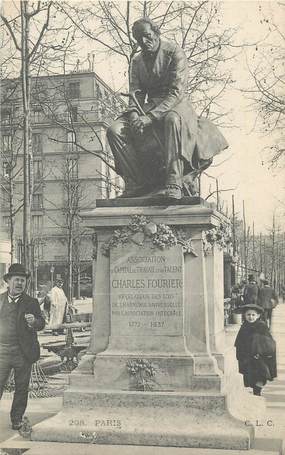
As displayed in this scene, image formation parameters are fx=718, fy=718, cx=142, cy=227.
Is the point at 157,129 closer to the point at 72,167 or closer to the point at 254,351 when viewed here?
the point at 254,351

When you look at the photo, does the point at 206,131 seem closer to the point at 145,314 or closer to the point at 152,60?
the point at 152,60

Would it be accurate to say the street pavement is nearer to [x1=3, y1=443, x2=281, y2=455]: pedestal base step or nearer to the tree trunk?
[x1=3, y1=443, x2=281, y2=455]: pedestal base step

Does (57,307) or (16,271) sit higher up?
(16,271)

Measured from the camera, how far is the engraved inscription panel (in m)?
6.97

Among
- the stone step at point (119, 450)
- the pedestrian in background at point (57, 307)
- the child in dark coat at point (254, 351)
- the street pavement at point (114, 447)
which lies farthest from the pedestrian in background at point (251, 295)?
the stone step at point (119, 450)

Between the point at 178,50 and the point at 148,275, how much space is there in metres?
2.46

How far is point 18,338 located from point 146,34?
11.3 ft

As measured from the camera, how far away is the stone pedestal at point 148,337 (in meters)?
6.61

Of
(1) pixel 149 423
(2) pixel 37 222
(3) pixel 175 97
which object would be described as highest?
(2) pixel 37 222

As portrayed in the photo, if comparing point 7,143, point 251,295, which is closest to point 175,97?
point 251,295

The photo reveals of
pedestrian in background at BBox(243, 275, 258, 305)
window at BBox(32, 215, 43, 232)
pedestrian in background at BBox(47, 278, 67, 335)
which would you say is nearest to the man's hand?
pedestrian in background at BBox(243, 275, 258, 305)

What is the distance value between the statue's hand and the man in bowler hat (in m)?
1.91

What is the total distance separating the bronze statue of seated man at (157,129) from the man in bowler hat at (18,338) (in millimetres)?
1523

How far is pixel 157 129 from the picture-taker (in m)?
7.47
